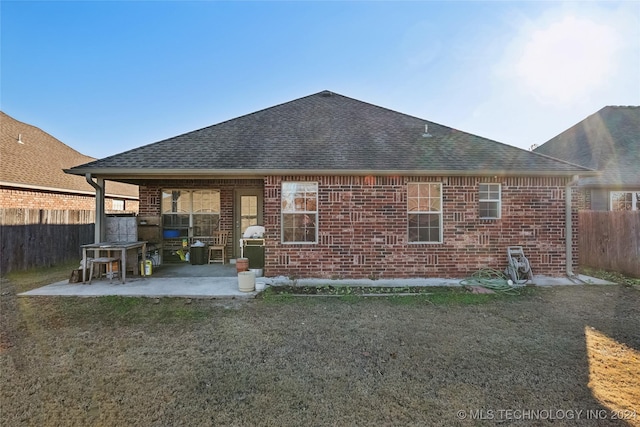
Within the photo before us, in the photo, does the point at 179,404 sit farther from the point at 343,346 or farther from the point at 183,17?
the point at 183,17

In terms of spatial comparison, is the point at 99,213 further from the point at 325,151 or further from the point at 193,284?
the point at 325,151

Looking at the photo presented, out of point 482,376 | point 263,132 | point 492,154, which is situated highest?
point 263,132

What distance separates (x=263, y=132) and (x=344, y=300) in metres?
5.87

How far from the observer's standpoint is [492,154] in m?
8.73

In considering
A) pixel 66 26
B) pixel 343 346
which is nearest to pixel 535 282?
pixel 343 346

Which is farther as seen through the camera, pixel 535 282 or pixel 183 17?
pixel 183 17

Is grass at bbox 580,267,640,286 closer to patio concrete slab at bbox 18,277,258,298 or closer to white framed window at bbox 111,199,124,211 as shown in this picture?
patio concrete slab at bbox 18,277,258,298

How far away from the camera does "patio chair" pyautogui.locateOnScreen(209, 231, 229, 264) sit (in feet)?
34.7

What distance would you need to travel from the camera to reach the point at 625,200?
444 inches

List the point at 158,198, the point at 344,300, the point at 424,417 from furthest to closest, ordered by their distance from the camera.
Answer: 1. the point at 158,198
2. the point at 344,300
3. the point at 424,417

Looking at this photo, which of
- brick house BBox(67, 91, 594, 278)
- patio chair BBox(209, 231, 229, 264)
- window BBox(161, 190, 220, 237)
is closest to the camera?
brick house BBox(67, 91, 594, 278)

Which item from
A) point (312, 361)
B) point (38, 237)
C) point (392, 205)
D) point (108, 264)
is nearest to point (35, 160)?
point (38, 237)

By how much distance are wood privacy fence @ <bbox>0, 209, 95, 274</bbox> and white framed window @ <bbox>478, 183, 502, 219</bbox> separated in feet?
43.3

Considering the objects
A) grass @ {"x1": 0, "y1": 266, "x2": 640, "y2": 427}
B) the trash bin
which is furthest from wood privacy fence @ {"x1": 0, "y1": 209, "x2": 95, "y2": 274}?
the trash bin
